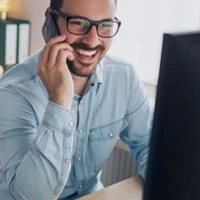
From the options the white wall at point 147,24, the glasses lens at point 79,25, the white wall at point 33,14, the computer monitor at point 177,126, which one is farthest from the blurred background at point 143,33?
the computer monitor at point 177,126

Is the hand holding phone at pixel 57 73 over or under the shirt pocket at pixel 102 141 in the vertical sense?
over

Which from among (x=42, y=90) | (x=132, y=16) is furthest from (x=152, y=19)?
(x=42, y=90)

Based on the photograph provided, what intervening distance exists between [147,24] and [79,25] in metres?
0.97

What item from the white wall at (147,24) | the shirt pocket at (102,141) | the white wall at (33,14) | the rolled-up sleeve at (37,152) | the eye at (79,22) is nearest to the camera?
the rolled-up sleeve at (37,152)

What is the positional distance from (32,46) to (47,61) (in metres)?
1.45

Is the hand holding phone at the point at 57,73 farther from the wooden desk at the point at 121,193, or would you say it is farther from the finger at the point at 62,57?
the wooden desk at the point at 121,193

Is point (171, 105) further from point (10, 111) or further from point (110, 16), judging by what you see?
point (110, 16)

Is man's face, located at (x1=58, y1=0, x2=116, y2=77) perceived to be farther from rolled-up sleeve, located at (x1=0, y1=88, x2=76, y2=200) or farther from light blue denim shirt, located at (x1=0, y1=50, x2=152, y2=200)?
rolled-up sleeve, located at (x1=0, y1=88, x2=76, y2=200)

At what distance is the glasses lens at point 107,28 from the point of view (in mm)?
1263

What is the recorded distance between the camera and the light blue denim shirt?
1.07 meters

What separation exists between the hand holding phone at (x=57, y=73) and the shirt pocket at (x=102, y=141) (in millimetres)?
247

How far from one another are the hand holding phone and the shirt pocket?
247mm

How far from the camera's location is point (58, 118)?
42.2 inches

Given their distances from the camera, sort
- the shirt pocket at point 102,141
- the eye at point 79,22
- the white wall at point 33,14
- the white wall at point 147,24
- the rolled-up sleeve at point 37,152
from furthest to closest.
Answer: the white wall at point 33,14 < the white wall at point 147,24 < the shirt pocket at point 102,141 < the eye at point 79,22 < the rolled-up sleeve at point 37,152
